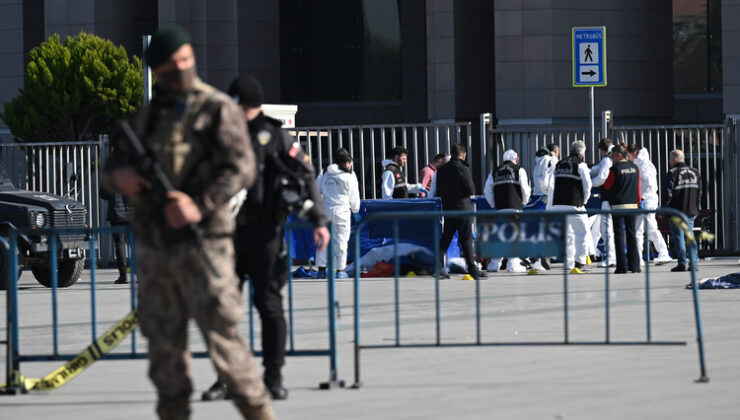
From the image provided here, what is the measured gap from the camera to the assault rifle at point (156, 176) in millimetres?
6648

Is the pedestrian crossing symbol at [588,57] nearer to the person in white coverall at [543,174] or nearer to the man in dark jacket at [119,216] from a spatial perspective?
the person in white coverall at [543,174]

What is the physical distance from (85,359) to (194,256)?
2.83 meters

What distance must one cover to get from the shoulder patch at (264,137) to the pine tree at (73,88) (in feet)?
79.8

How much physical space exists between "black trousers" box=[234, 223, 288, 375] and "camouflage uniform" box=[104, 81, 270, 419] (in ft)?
6.05

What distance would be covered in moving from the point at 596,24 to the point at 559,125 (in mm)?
2382

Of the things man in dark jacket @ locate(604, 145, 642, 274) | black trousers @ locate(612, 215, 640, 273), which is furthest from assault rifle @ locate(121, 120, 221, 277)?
man in dark jacket @ locate(604, 145, 642, 274)

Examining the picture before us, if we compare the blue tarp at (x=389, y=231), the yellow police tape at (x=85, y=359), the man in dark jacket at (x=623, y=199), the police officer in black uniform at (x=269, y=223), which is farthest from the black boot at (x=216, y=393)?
the man in dark jacket at (x=623, y=199)

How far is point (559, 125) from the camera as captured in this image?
32.0m

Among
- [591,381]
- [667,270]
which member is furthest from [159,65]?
[667,270]

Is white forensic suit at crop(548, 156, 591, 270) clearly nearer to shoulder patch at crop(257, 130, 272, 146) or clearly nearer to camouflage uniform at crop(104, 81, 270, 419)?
shoulder patch at crop(257, 130, 272, 146)

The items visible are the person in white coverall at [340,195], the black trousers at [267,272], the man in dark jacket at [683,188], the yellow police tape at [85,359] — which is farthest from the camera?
the man in dark jacket at [683,188]

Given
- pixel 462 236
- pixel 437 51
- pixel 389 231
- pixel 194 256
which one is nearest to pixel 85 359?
pixel 194 256

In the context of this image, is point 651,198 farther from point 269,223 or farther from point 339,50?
point 339,50

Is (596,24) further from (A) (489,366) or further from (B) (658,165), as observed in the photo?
(A) (489,366)
